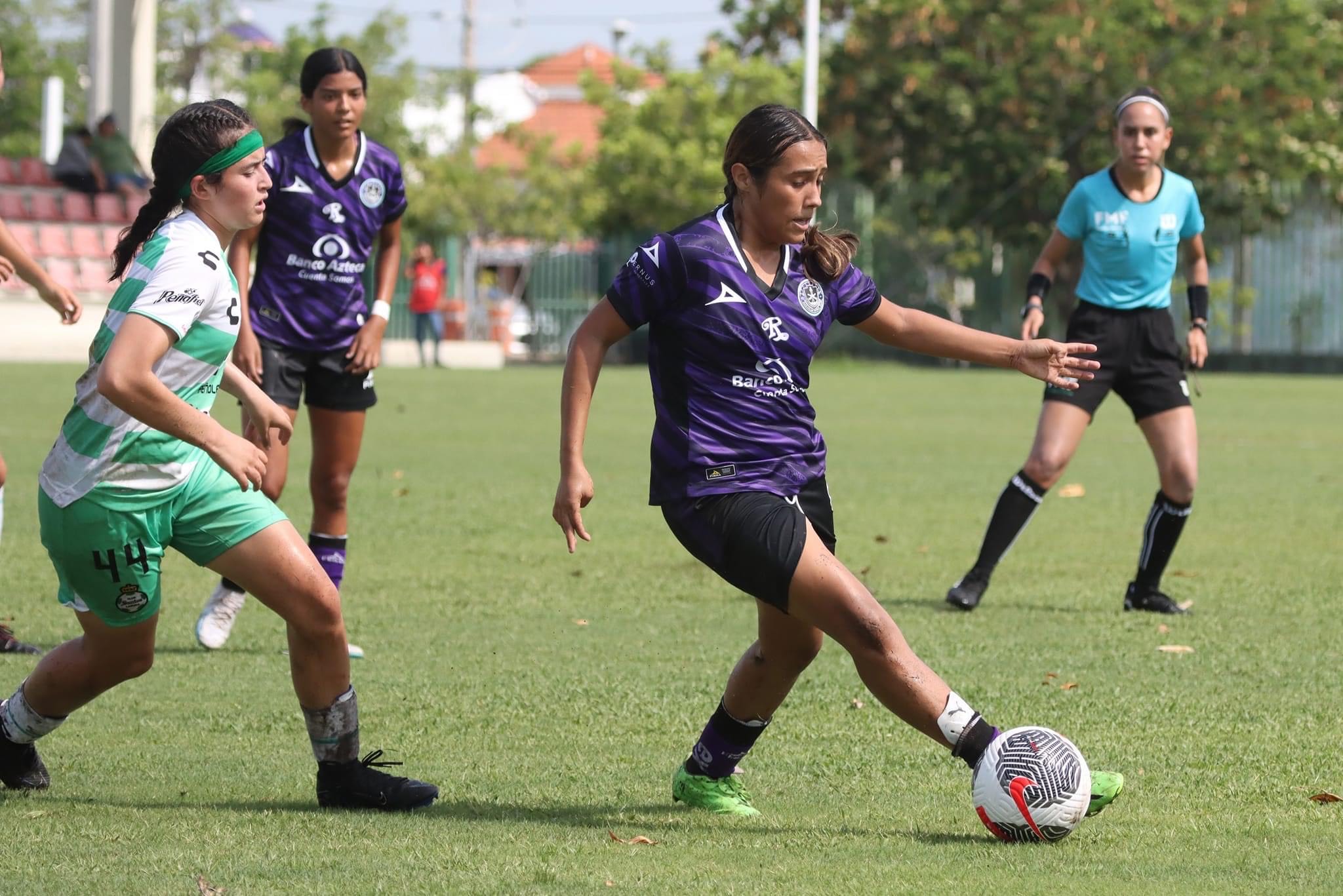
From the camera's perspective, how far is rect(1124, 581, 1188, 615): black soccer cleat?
875 cm

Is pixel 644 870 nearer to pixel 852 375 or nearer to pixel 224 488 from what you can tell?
pixel 224 488

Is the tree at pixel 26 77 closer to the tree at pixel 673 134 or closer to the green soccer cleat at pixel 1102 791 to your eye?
the tree at pixel 673 134

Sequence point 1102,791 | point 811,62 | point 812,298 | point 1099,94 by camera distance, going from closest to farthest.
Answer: point 1102,791, point 812,298, point 811,62, point 1099,94

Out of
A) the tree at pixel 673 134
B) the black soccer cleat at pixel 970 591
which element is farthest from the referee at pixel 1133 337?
the tree at pixel 673 134

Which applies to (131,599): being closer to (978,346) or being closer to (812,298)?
(812,298)

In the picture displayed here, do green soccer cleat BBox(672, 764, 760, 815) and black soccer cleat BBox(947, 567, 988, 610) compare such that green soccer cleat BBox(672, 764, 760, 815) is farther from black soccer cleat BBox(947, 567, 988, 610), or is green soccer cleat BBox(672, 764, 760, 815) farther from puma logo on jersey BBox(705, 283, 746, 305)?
black soccer cleat BBox(947, 567, 988, 610)

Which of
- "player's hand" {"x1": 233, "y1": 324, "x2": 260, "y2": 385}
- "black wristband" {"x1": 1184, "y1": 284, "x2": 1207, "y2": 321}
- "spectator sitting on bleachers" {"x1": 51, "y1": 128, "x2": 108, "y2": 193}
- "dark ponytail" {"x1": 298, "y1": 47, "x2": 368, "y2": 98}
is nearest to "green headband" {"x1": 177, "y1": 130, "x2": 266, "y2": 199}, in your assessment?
"player's hand" {"x1": 233, "y1": 324, "x2": 260, "y2": 385}

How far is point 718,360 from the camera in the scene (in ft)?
16.3

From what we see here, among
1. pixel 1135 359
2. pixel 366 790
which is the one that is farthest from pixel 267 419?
pixel 1135 359

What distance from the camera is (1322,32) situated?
126 ft

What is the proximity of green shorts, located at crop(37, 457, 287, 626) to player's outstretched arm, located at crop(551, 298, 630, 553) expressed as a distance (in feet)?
2.55

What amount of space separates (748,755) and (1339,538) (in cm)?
662

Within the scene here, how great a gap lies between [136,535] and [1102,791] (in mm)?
2524

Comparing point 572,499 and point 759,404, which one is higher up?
point 759,404
